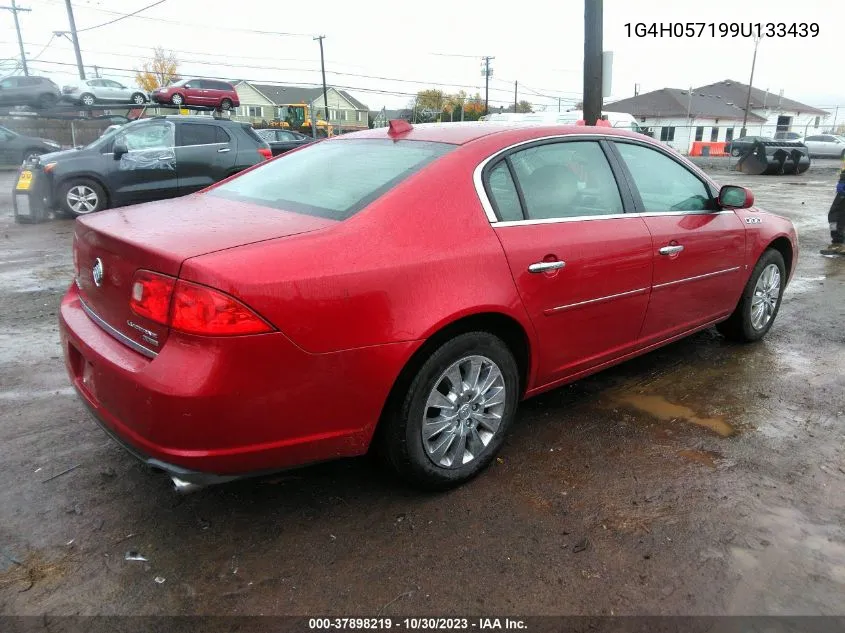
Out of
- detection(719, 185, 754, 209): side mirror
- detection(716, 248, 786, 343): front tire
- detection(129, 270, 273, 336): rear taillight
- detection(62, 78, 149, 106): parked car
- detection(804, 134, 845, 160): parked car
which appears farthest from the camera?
detection(804, 134, 845, 160): parked car

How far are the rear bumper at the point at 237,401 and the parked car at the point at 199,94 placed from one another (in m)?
28.4

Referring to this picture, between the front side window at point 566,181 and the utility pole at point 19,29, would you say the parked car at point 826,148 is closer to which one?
the front side window at point 566,181

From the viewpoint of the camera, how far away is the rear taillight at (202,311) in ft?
6.59

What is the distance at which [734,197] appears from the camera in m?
3.87

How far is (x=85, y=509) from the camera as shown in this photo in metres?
2.59

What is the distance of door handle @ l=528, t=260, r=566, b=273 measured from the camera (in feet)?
9.12

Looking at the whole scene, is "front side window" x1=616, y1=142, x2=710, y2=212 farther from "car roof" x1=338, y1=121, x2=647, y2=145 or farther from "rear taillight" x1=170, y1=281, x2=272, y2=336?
"rear taillight" x1=170, y1=281, x2=272, y2=336

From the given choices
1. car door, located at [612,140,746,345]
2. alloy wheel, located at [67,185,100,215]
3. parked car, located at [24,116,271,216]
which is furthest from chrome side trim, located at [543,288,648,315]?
alloy wheel, located at [67,185,100,215]

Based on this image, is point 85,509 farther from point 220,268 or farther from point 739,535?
point 739,535

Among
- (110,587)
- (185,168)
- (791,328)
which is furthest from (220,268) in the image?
(185,168)

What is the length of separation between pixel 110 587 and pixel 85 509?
0.55m

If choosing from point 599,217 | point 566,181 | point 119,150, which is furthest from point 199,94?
point 599,217

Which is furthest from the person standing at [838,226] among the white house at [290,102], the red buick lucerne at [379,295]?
the white house at [290,102]

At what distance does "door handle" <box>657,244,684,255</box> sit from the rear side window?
8.68 m
